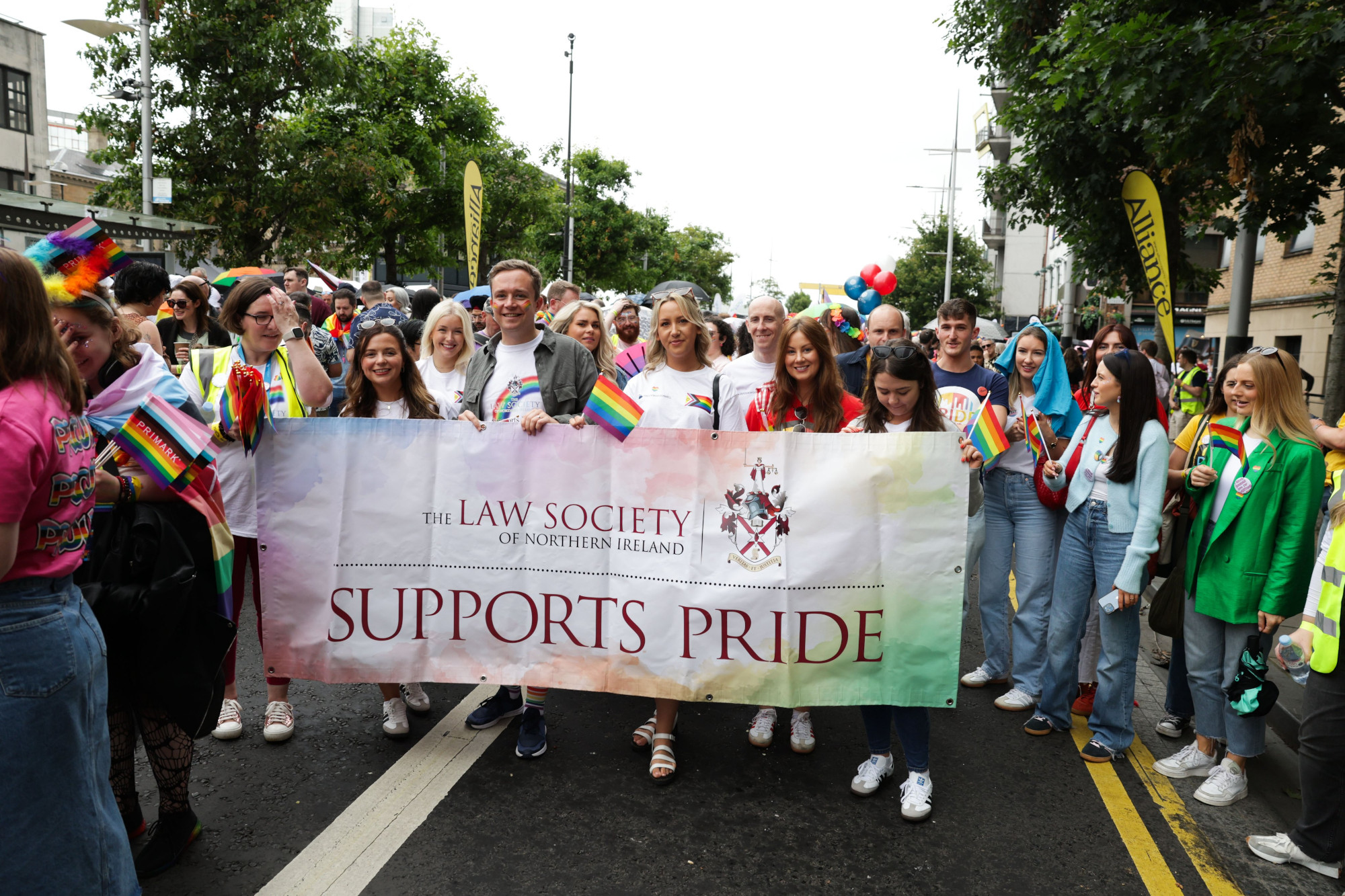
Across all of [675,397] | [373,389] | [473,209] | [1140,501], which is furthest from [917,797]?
[473,209]

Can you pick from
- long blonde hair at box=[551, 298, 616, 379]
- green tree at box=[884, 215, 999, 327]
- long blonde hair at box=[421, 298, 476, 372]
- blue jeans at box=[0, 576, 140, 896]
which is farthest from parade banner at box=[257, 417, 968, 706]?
green tree at box=[884, 215, 999, 327]

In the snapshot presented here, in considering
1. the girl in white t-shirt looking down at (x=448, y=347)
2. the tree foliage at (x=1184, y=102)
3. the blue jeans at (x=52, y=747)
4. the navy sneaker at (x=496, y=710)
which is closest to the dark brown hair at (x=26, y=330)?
the blue jeans at (x=52, y=747)

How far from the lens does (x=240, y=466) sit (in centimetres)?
448

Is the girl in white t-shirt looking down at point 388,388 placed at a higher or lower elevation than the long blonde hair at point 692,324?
lower

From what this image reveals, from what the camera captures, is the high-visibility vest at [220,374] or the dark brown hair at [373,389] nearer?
the high-visibility vest at [220,374]

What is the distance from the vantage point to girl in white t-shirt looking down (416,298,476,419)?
19.5 feet

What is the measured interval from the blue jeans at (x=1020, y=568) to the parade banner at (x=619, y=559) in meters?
1.28

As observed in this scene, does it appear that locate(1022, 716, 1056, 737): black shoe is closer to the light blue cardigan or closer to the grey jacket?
the light blue cardigan

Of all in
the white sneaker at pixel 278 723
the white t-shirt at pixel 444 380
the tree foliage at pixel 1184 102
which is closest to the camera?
the white sneaker at pixel 278 723

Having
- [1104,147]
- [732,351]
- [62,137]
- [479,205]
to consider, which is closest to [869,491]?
[732,351]

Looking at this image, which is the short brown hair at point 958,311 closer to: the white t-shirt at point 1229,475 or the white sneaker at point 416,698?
the white t-shirt at point 1229,475

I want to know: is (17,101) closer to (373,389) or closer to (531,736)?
(373,389)

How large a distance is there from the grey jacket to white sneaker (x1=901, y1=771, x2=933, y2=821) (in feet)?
7.37

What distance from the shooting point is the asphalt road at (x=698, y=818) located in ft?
10.6
